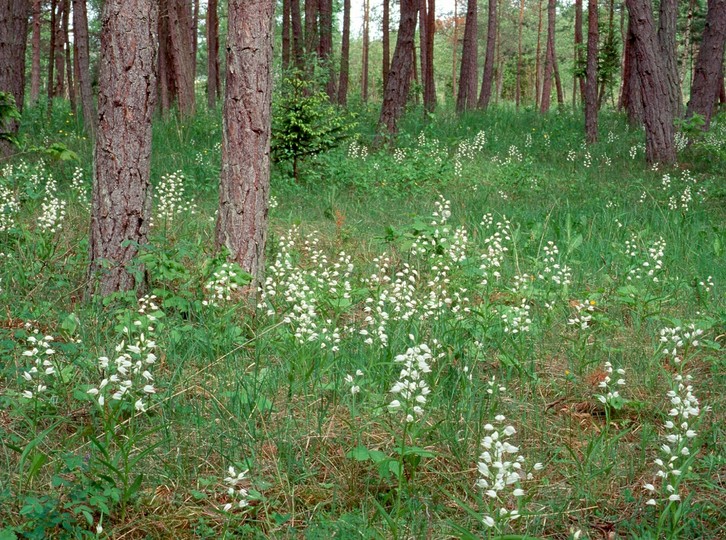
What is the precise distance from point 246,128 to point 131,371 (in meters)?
2.73

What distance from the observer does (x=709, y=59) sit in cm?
1430

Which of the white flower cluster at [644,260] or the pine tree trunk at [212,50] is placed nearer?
the white flower cluster at [644,260]

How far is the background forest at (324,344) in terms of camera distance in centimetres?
298

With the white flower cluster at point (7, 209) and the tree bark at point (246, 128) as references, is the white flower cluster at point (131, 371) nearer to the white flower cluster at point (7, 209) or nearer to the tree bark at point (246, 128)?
the tree bark at point (246, 128)

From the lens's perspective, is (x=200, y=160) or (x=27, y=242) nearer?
(x=27, y=242)

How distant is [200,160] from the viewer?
11.1m

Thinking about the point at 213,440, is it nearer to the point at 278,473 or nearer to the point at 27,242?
the point at 278,473

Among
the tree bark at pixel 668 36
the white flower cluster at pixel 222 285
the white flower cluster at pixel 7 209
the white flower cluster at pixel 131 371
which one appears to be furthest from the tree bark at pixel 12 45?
the tree bark at pixel 668 36

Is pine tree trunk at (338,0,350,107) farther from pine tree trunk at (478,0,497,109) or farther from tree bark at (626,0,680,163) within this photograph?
tree bark at (626,0,680,163)

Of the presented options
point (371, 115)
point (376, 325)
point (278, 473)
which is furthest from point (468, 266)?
point (371, 115)

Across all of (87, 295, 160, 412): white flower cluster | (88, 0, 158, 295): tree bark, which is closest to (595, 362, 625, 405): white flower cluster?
(87, 295, 160, 412): white flower cluster

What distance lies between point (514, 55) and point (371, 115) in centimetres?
3200

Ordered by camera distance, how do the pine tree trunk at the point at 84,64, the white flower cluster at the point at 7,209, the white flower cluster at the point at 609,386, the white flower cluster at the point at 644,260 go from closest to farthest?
the white flower cluster at the point at 609,386, the white flower cluster at the point at 644,260, the white flower cluster at the point at 7,209, the pine tree trunk at the point at 84,64

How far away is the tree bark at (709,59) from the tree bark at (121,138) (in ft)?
38.5
